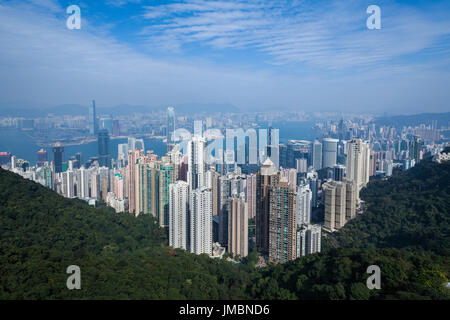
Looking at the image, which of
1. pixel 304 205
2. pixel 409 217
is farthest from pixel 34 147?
pixel 409 217

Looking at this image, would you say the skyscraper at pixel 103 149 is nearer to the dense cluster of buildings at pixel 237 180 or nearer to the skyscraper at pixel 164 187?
the dense cluster of buildings at pixel 237 180

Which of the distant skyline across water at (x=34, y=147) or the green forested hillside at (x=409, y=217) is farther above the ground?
the distant skyline across water at (x=34, y=147)

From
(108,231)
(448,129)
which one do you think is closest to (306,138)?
(448,129)

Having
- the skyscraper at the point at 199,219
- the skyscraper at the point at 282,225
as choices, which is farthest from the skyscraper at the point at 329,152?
the skyscraper at the point at 199,219

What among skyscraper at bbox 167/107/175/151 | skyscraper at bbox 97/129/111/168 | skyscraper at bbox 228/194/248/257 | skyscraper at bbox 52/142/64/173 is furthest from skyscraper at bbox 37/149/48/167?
skyscraper at bbox 228/194/248/257

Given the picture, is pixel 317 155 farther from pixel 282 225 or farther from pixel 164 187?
pixel 282 225

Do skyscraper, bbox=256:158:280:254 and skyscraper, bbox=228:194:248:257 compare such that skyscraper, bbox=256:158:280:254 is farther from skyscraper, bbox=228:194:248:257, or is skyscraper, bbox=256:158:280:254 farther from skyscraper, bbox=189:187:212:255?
skyscraper, bbox=189:187:212:255
